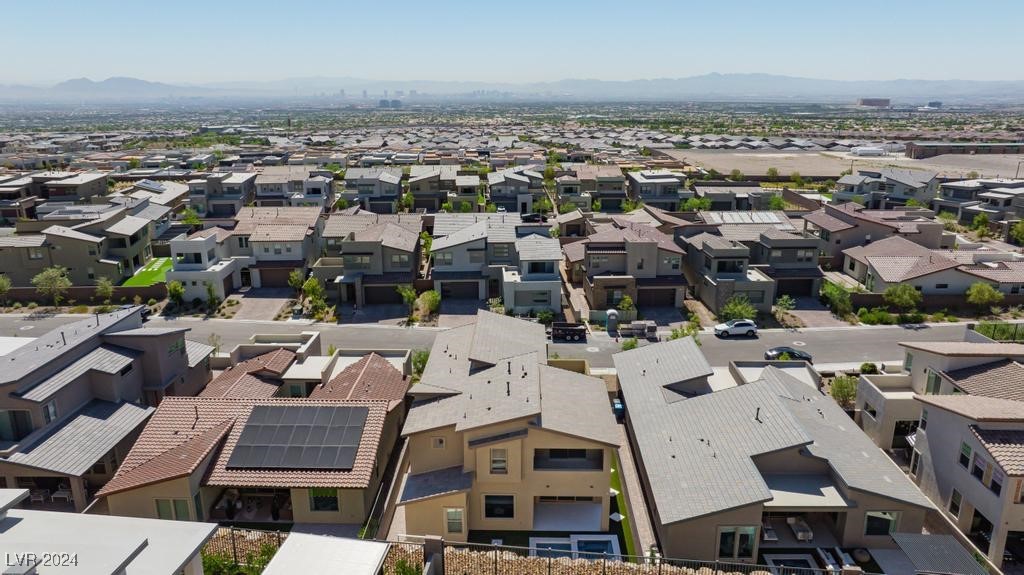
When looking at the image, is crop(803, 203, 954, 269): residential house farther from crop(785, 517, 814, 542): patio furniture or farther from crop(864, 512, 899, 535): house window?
crop(785, 517, 814, 542): patio furniture

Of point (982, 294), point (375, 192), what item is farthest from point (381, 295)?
point (982, 294)

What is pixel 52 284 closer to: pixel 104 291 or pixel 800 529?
pixel 104 291

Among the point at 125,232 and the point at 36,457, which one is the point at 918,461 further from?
the point at 125,232

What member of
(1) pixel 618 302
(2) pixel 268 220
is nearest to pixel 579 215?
(1) pixel 618 302

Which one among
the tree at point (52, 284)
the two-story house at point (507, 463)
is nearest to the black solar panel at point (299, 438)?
the two-story house at point (507, 463)

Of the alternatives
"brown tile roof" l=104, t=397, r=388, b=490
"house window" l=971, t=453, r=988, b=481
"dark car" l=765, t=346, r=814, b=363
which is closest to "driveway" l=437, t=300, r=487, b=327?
"brown tile roof" l=104, t=397, r=388, b=490

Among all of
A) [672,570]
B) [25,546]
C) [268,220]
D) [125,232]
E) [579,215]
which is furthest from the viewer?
[579,215]

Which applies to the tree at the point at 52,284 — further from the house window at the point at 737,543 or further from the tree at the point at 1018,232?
the tree at the point at 1018,232
